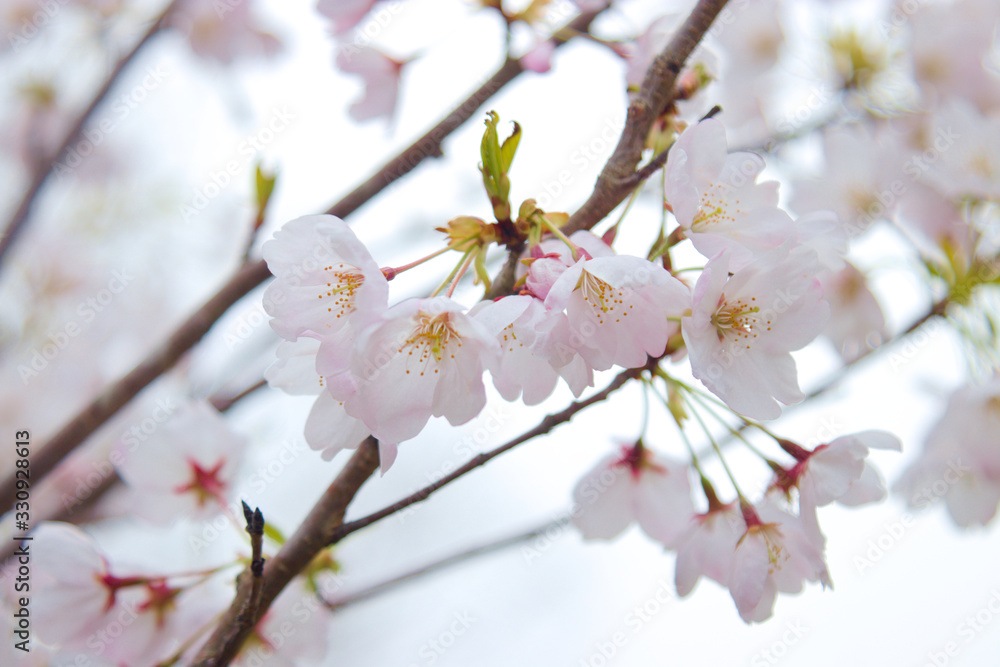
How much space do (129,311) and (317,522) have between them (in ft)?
8.87

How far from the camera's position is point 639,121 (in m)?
0.73

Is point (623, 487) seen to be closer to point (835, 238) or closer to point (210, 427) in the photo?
point (835, 238)

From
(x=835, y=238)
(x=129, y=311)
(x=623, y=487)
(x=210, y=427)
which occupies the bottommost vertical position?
(x=129, y=311)

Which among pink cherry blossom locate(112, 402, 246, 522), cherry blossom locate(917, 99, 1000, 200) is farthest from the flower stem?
cherry blossom locate(917, 99, 1000, 200)

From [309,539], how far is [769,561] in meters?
0.53

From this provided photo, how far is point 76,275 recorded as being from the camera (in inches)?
111

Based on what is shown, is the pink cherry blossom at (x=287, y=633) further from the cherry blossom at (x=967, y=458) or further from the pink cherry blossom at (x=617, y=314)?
the cherry blossom at (x=967, y=458)

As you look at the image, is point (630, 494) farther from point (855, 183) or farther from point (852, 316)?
point (855, 183)

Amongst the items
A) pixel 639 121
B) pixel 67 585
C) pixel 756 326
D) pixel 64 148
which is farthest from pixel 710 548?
pixel 64 148

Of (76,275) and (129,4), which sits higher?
(129,4)

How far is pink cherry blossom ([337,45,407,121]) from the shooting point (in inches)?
48.1

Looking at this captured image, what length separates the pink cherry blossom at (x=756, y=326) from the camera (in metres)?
0.60

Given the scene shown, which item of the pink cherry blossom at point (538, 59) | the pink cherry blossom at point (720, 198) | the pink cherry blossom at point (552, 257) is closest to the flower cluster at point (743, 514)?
the pink cherry blossom at point (720, 198)

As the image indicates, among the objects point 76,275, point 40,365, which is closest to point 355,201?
point 40,365
